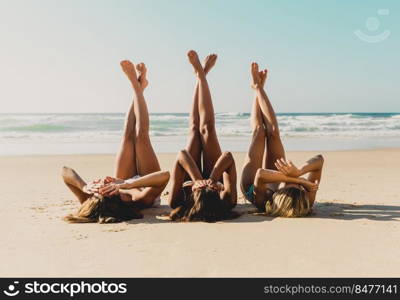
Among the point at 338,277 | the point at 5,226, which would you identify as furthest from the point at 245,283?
the point at 5,226

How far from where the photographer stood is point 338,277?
3.36 m

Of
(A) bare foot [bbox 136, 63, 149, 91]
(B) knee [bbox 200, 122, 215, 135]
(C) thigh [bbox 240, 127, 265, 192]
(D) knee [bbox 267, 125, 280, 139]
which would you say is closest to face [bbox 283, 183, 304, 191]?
(C) thigh [bbox 240, 127, 265, 192]

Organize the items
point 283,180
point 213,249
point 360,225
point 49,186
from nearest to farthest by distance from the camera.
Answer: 1. point 213,249
2. point 360,225
3. point 283,180
4. point 49,186

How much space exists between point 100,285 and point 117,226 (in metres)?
1.85

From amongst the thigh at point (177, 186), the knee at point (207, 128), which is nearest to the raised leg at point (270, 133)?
the knee at point (207, 128)

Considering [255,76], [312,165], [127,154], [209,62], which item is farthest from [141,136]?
[312,165]

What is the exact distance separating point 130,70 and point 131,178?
5.02ft

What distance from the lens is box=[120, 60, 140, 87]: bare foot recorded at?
19.9 feet

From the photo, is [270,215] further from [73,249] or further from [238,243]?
[73,249]

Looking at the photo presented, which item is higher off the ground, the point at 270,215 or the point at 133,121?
the point at 133,121

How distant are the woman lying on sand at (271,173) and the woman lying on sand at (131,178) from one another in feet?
4.20

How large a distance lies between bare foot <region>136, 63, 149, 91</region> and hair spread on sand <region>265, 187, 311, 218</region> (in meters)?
2.48

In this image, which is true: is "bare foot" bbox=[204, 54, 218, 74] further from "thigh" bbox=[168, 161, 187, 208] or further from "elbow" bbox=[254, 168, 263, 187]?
"elbow" bbox=[254, 168, 263, 187]

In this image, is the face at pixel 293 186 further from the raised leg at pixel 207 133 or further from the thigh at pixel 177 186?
the thigh at pixel 177 186
